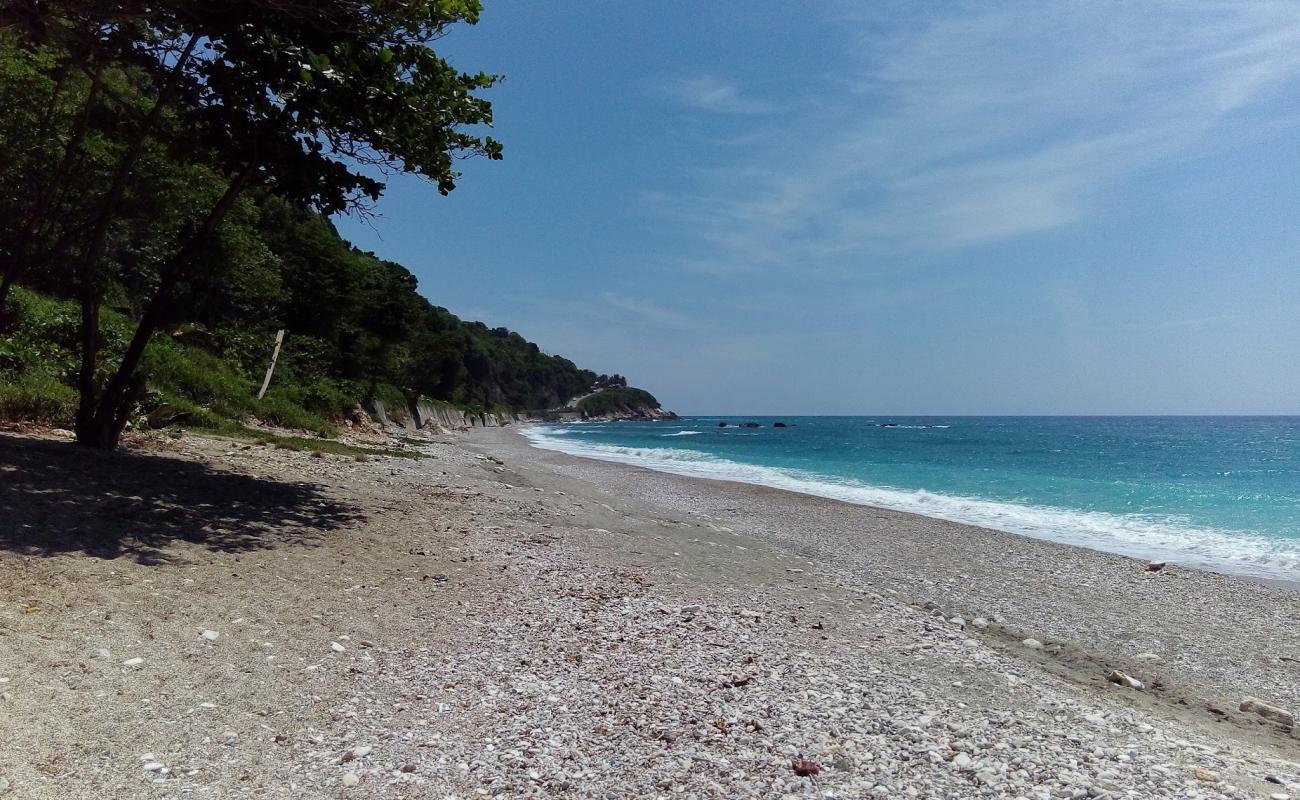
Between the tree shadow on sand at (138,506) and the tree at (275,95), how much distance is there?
173cm

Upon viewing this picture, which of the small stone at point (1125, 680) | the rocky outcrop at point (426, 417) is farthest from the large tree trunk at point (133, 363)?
the rocky outcrop at point (426, 417)

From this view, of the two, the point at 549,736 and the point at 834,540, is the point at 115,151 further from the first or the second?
the point at 834,540

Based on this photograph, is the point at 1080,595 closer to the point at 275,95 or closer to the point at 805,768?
the point at 805,768

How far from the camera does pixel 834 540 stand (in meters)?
15.1

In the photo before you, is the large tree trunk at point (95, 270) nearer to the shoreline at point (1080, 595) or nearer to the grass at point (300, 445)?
the grass at point (300, 445)

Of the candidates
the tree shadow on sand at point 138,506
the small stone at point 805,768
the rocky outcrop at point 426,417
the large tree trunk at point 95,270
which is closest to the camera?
the small stone at point 805,768

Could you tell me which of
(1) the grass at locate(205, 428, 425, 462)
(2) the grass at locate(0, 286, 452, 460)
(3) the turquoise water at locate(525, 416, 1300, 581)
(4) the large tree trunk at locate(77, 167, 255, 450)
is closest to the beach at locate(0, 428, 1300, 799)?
(4) the large tree trunk at locate(77, 167, 255, 450)

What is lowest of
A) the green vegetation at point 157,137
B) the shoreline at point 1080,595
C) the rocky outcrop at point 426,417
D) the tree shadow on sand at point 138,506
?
the shoreline at point 1080,595

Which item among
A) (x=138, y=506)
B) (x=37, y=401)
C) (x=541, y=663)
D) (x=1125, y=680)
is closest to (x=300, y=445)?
(x=37, y=401)

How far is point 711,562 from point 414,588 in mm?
5034

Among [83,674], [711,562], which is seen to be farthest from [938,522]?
[83,674]

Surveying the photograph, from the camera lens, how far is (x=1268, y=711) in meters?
6.39

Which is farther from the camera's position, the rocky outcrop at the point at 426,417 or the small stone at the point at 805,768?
the rocky outcrop at the point at 426,417

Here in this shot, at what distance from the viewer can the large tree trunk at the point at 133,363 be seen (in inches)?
418
